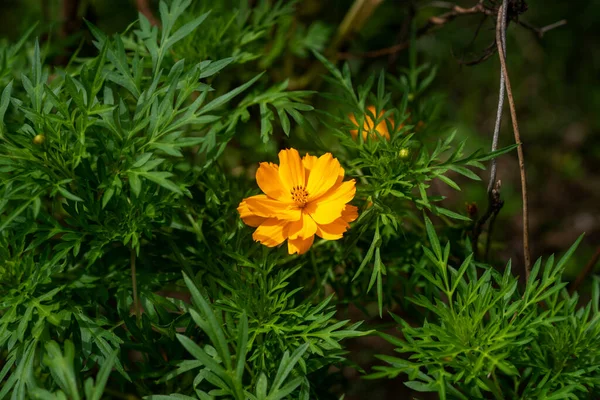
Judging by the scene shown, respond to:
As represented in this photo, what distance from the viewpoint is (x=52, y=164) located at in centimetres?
123

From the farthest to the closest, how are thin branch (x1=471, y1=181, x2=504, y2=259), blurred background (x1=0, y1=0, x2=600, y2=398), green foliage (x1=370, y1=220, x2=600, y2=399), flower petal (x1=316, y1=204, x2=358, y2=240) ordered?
blurred background (x1=0, y1=0, x2=600, y2=398) → thin branch (x1=471, y1=181, x2=504, y2=259) → flower petal (x1=316, y1=204, x2=358, y2=240) → green foliage (x1=370, y1=220, x2=600, y2=399)

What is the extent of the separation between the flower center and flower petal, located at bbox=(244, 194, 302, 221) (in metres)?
0.02

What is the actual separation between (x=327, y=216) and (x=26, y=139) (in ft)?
1.99

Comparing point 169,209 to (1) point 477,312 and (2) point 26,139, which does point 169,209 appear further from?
(1) point 477,312

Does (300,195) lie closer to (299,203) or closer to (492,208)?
(299,203)

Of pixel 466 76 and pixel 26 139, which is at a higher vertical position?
pixel 26 139

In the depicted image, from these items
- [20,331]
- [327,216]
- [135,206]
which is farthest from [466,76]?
[20,331]

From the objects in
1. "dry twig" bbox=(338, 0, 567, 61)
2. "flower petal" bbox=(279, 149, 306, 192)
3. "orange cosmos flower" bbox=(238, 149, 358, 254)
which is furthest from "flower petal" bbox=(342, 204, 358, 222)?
"dry twig" bbox=(338, 0, 567, 61)

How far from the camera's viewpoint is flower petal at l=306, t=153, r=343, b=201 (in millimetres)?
1307

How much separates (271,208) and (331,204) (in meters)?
0.12

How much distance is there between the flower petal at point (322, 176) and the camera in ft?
4.29

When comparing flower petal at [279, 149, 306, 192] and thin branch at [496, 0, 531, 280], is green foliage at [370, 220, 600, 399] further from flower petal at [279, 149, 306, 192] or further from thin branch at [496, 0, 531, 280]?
flower petal at [279, 149, 306, 192]

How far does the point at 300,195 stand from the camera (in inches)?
52.2

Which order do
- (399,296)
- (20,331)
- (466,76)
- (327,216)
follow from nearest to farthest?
(20,331)
(327,216)
(399,296)
(466,76)
